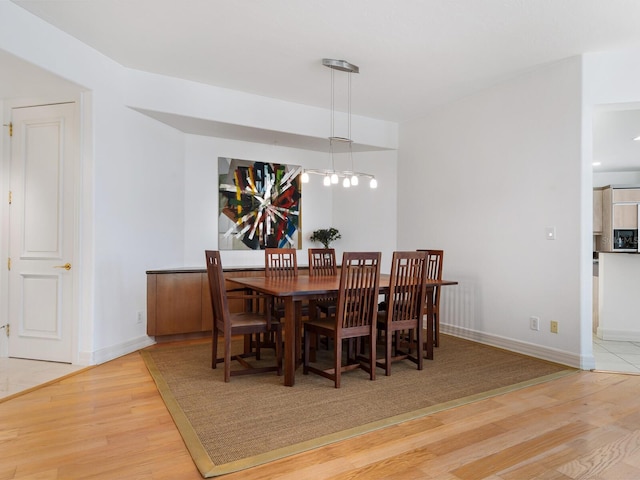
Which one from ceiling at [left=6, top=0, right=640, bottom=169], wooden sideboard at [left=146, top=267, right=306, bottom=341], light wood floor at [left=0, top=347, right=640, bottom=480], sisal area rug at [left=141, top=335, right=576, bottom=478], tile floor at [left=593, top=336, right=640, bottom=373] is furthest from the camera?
wooden sideboard at [left=146, top=267, right=306, bottom=341]

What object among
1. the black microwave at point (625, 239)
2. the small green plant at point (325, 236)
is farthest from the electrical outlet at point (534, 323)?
the black microwave at point (625, 239)

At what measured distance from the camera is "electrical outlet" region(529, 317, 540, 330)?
13.1 feet

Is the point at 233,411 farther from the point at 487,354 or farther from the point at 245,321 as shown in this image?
the point at 487,354

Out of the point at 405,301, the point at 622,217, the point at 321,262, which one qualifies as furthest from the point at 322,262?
the point at 622,217

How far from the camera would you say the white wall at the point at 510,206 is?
3.75 metres

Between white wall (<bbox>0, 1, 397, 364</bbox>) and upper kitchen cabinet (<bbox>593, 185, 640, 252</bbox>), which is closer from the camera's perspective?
white wall (<bbox>0, 1, 397, 364</bbox>)

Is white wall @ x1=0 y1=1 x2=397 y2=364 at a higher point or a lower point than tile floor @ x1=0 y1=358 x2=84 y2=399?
higher

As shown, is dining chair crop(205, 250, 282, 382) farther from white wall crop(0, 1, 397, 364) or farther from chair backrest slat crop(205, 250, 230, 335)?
white wall crop(0, 1, 397, 364)

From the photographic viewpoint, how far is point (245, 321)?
335 centimetres

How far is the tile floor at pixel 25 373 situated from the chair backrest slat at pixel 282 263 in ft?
6.58

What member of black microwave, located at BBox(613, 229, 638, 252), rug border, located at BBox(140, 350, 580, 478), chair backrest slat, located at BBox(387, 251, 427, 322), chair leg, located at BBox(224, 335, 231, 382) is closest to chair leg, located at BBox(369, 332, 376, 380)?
chair backrest slat, located at BBox(387, 251, 427, 322)


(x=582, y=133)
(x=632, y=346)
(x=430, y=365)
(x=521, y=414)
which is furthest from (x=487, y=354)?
(x=582, y=133)

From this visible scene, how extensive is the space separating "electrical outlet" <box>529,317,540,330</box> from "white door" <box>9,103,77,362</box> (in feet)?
14.3

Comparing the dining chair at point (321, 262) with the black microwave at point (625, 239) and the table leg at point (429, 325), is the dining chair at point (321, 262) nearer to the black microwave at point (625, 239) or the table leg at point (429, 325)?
the table leg at point (429, 325)
